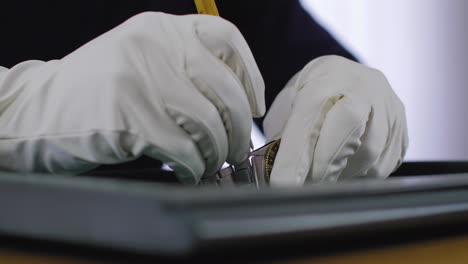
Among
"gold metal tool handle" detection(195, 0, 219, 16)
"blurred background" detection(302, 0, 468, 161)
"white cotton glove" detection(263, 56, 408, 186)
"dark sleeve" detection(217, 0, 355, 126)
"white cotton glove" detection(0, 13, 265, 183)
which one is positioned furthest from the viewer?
"blurred background" detection(302, 0, 468, 161)

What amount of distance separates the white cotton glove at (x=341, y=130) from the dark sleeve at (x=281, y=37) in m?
0.87

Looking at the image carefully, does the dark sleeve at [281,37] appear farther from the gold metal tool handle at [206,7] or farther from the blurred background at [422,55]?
the gold metal tool handle at [206,7]

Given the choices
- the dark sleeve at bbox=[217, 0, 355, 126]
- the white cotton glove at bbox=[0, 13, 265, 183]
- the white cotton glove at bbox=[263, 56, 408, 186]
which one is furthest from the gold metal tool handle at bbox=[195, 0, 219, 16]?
the dark sleeve at bbox=[217, 0, 355, 126]

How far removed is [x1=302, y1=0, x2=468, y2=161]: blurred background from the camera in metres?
1.62

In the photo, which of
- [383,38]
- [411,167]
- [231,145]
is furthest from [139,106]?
[383,38]

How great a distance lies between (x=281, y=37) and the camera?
1.45 metres

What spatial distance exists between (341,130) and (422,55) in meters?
1.39

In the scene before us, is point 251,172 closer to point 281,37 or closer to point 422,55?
point 281,37

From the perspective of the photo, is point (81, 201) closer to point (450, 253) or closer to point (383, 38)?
point (450, 253)

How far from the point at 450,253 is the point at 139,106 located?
0.19 meters

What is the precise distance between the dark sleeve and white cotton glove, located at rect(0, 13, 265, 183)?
1043 mm

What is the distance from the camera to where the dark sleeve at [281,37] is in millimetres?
1422

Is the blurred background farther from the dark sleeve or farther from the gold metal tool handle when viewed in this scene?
the gold metal tool handle

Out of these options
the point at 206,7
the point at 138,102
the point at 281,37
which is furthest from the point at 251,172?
the point at 281,37
